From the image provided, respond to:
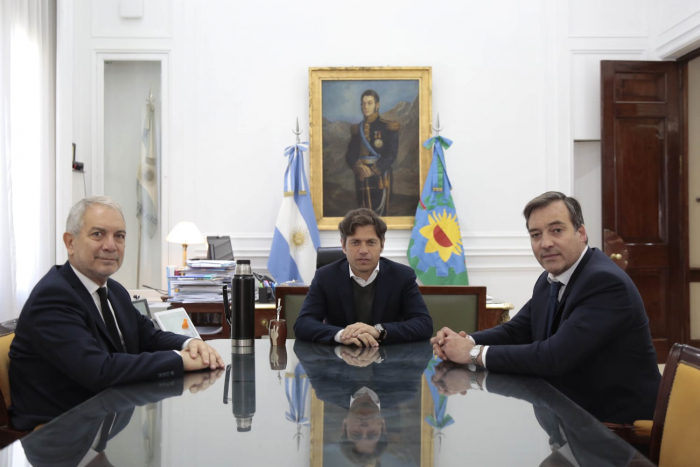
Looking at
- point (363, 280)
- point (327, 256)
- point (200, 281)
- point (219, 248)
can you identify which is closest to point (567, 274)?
point (363, 280)

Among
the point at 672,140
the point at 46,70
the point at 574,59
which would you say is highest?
the point at 574,59

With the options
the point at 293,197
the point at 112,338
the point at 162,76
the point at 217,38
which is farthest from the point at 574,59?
the point at 112,338

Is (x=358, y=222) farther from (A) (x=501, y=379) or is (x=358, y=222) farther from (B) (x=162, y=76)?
(B) (x=162, y=76)

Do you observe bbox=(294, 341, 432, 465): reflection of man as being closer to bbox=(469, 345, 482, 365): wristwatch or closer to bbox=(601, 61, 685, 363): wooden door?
bbox=(469, 345, 482, 365): wristwatch

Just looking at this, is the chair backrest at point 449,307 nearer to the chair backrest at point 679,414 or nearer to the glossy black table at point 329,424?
the glossy black table at point 329,424

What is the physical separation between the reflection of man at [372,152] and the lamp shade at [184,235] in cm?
163

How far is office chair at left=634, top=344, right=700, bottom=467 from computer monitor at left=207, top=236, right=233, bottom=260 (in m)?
3.92

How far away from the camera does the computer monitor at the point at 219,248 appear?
4953 mm

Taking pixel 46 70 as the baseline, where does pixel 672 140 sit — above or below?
below

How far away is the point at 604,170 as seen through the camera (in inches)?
227

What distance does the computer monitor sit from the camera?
4953 mm

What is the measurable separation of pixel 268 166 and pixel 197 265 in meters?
1.88

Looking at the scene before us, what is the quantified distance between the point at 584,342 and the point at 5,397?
1.74m

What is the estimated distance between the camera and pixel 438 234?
5801mm
